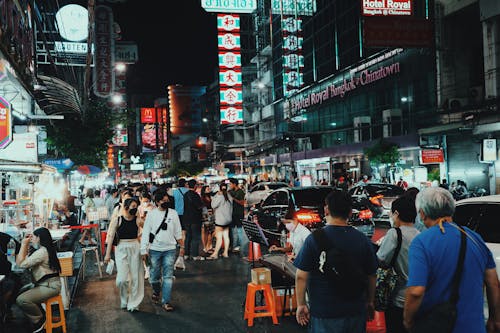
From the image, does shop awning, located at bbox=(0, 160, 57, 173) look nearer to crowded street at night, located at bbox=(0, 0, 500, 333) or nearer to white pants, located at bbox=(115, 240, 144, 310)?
crowded street at night, located at bbox=(0, 0, 500, 333)

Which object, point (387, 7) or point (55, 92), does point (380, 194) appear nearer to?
point (387, 7)

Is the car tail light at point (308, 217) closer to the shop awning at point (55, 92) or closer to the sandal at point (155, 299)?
the sandal at point (155, 299)

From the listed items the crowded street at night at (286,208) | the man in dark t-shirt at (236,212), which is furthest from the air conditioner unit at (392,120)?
the man in dark t-shirt at (236,212)

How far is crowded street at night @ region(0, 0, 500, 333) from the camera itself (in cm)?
376

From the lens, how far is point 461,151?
2573cm

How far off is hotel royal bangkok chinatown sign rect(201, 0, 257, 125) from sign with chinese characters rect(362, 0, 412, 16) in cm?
1539

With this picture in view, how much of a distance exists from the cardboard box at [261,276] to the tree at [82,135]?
20.1m

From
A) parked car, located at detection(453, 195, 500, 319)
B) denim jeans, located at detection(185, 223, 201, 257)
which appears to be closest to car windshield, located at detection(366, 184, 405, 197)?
denim jeans, located at detection(185, 223, 201, 257)

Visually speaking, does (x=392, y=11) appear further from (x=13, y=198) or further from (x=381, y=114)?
(x=13, y=198)

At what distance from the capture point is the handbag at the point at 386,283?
178 inches

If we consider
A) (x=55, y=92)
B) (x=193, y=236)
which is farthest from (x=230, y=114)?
(x=193, y=236)

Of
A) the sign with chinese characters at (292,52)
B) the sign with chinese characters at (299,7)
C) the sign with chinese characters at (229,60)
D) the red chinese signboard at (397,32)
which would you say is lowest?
the red chinese signboard at (397,32)

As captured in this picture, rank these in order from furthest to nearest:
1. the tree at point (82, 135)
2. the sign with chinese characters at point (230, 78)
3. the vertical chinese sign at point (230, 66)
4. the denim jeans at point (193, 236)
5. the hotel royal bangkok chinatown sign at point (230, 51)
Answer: the sign with chinese characters at point (230, 78)
the vertical chinese sign at point (230, 66)
the hotel royal bangkok chinatown sign at point (230, 51)
the tree at point (82, 135)
the denim jeans at point (193, 236)

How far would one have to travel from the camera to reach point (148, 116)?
9712 cm
